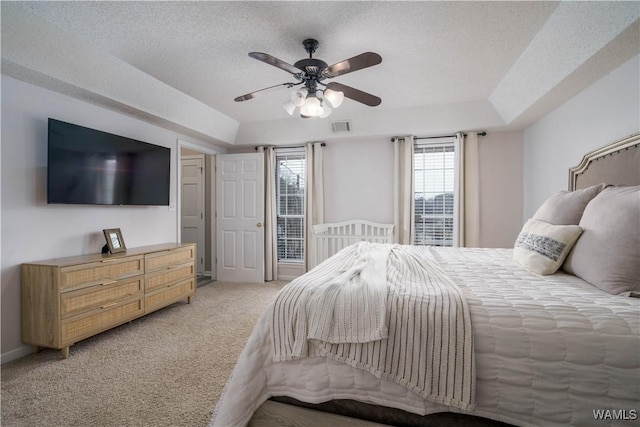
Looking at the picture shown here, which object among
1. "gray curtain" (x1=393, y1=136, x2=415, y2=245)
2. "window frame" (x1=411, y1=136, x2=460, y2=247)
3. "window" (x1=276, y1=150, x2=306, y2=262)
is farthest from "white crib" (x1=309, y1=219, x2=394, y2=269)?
"window frame" (x1=411, y1=136, x2=460, y2=247)

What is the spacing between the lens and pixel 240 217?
15.6 ft

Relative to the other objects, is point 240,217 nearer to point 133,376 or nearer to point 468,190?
point 133,376

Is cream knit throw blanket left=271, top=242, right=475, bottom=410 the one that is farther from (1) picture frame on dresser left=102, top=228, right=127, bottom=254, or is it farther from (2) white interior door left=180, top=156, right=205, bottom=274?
(2) white interior door left=180, top=156, right=205, bottom=274

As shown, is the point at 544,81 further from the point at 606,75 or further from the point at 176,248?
the point at 176,248

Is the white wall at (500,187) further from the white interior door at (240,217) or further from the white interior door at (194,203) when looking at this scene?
the white interior door at (194,203)

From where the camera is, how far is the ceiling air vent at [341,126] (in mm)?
4116

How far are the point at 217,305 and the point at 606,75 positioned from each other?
4354 mm

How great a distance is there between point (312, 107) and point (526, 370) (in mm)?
2013

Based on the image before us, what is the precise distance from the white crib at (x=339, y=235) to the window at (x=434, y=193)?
0.61 metres

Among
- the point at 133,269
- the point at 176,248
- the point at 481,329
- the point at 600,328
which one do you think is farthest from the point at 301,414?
the point at 176,248

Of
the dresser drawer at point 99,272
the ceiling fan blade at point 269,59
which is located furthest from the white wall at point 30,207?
the ceiling fan blade at point 269,59

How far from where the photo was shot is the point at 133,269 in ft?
9.34

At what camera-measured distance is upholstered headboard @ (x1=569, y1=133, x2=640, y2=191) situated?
6.26 ft

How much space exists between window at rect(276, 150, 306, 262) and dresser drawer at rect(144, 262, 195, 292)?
164cm
